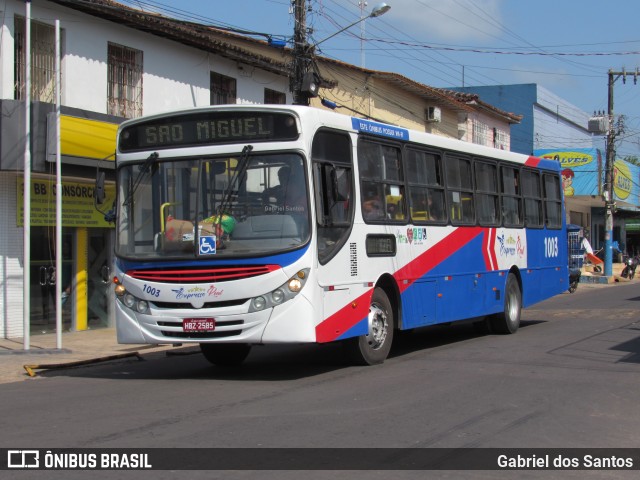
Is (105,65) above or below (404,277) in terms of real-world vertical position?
above

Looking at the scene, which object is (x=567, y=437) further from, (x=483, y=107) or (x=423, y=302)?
(x=483, y=107)

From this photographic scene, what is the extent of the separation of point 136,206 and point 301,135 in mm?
2346

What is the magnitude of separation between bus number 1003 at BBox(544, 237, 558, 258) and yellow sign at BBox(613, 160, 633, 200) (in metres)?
36.4

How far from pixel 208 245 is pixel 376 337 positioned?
2.89 m

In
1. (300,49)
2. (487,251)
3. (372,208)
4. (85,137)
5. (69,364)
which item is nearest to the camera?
(372,208)

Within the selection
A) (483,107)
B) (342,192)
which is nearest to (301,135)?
(342,192)

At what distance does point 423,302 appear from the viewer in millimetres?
12125

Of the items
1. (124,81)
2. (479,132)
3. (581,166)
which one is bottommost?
(124,81)

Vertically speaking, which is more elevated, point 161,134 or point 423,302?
point 161,134

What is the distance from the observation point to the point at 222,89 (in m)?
21.0

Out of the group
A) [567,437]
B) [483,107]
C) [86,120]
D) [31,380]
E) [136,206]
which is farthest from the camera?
[483,107]

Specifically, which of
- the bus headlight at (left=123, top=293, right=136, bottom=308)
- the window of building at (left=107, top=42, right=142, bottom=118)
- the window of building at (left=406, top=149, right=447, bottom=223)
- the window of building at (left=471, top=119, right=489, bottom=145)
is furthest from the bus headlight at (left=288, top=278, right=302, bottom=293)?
the window of building at (left=471, top=119, right=489, bottom=145)

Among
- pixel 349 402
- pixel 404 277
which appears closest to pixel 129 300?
pixel 349 402

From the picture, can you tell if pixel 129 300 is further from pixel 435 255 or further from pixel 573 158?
pixel 573 158
